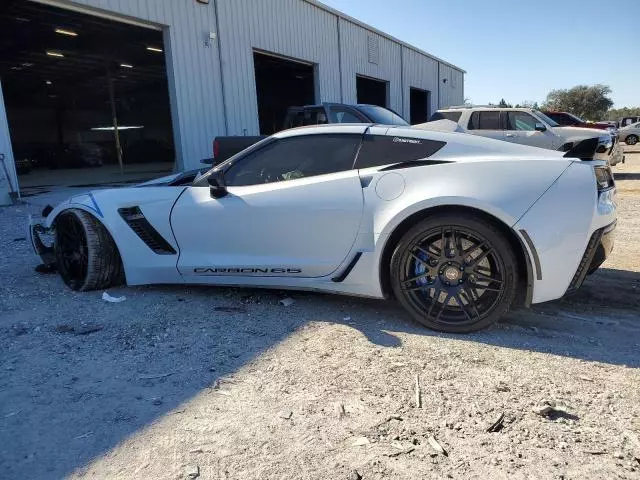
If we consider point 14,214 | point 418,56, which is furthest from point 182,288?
point 418,56

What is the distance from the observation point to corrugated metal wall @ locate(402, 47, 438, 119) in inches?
981

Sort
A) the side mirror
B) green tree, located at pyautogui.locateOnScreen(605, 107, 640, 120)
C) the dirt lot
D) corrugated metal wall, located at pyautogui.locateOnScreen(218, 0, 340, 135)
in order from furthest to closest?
green tree, located at pyautogui.locateOnScreen(605, 107, 640, 120) → corrugated metal wall, located at pyautogui.locateOnScreen(218, 0, 340, 135) → the side mirror → the dirt lot

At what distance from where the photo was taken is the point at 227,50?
511 inches

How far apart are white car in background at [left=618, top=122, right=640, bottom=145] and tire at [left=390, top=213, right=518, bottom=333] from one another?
2942cm

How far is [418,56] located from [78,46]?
16.8 metres

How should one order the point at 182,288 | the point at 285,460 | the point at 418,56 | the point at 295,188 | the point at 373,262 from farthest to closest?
the point at 418,56
the point at 182,288
the point at 295,188
the point at 373,262
the point at 285,460

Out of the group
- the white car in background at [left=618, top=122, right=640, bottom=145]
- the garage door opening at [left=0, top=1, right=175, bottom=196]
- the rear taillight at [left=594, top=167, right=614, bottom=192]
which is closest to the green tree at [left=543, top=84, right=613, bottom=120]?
the white car in background at [left=618, top=122, right=640, bottom=145]

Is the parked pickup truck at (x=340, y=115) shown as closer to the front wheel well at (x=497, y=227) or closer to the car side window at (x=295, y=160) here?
the car side window at (x=295, y=160)

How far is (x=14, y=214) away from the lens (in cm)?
866

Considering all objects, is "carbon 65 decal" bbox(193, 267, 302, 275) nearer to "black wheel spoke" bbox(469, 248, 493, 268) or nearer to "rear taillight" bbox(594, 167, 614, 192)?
"black wheel spoke" bbox(469, 248, 493, 268)

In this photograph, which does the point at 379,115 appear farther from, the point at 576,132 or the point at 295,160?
the point at 295,160

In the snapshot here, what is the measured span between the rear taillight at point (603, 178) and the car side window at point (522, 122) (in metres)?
9.04

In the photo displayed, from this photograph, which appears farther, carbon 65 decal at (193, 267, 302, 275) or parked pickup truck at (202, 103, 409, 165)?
parked pickup truck at (202, 103, 409, 165)

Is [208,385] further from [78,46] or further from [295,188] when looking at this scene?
[78,46]
